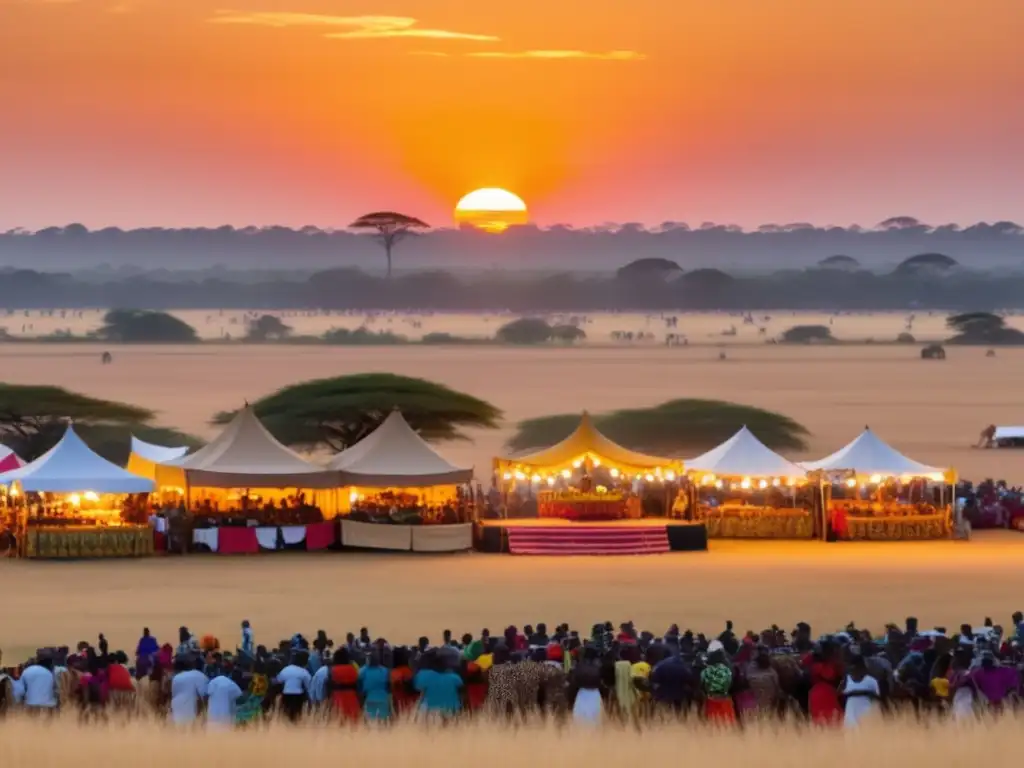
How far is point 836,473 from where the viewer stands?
3722 centimetres

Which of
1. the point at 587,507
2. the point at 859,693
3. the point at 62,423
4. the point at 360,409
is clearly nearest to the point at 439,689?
the point at 859,693

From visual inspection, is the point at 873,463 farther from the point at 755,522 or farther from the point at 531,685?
the point at 531,685

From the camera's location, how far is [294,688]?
16609mm

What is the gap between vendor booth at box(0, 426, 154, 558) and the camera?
113ft

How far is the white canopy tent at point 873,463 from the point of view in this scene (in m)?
36.9

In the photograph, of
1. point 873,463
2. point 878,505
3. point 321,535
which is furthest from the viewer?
point 878,505

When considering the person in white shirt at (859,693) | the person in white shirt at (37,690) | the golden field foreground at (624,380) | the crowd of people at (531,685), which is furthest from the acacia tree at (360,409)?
the person in white shirt at (859,693)

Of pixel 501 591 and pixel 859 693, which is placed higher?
pixel 501 591

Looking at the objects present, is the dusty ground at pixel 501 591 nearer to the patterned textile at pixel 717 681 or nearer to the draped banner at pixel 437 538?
the draped banner at pixel 437 538

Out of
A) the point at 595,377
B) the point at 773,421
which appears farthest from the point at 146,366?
the point at 773,421

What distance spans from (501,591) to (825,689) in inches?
547

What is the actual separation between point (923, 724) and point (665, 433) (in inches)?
2381

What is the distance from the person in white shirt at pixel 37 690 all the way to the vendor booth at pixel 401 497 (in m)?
18.9

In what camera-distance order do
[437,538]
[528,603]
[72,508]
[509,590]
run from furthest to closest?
[437,538] → [72,508] → [509,590] → [528,603]
